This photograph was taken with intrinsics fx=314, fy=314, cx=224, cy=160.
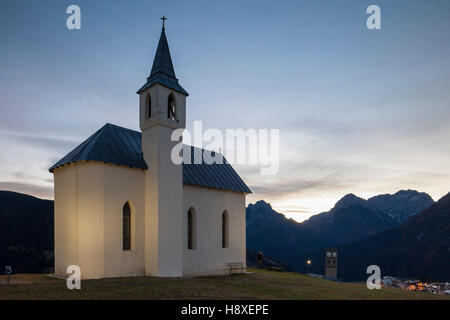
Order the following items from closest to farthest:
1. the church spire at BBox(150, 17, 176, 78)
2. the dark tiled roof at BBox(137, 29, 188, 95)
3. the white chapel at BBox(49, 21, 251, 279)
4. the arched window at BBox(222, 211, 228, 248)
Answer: the white chapel at BBox(49, 21, 251, 279), the dark tiled roof at BBox(137, 29, 188, 95), the church spire at BBox(150, 17, 176, 78), the arched window at BBox(222, 211, 228, 248)

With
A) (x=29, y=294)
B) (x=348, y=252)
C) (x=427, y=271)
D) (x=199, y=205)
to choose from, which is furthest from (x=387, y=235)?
(x=29, y=294)

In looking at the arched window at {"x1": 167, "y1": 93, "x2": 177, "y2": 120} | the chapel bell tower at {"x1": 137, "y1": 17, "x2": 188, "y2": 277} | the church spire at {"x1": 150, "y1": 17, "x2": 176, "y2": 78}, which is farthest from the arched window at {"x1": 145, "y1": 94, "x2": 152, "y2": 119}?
the church spire at {"x1": 150, "y1": 17, "x2": 176, "y2": 78}

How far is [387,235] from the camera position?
195 m

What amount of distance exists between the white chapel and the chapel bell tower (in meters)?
0.06

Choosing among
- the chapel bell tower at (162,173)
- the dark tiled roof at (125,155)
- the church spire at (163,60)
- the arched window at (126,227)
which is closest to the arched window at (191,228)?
the chapel bell tower at (162,173)

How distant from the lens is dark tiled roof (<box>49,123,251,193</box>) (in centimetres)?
1909

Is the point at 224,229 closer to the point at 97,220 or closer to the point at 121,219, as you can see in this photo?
the point at 121,219

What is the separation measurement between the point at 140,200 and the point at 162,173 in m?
2.22

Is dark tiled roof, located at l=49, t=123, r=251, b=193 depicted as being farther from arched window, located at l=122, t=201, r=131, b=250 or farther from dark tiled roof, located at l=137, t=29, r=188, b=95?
dark tiled roof, located at l=137, t=29, r=188, b=95

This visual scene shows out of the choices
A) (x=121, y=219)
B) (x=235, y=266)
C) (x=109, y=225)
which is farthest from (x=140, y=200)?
(x=235, y=266)
